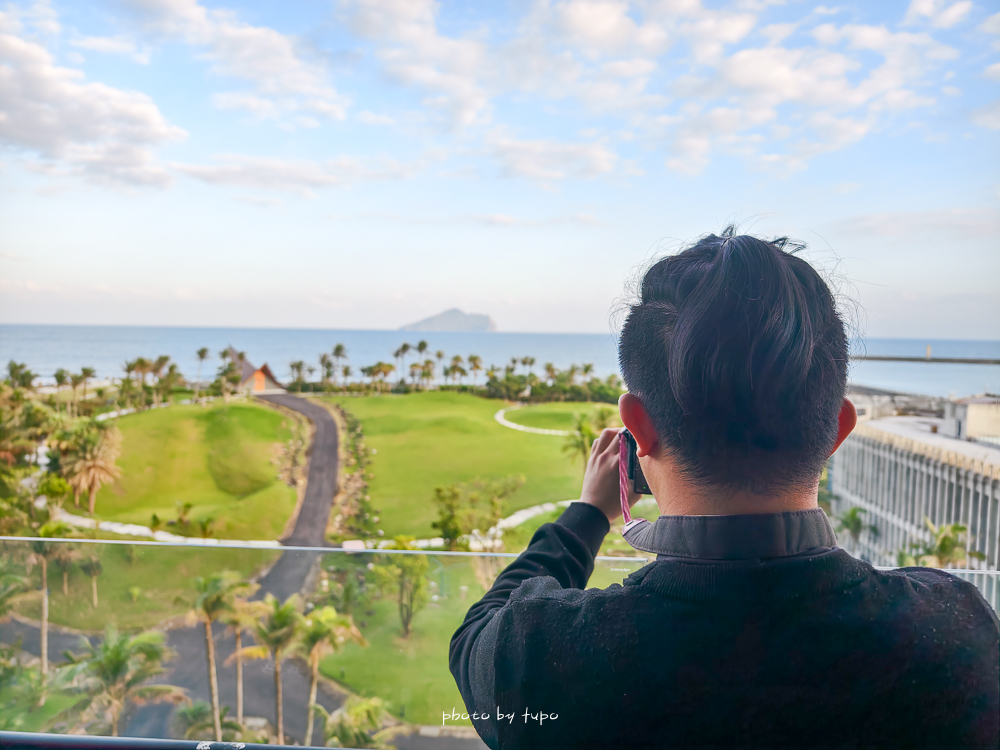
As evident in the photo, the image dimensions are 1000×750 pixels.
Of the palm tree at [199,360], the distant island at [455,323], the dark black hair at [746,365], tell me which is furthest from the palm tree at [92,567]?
the distant island at [455,323]

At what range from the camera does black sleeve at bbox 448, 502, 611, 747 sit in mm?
418

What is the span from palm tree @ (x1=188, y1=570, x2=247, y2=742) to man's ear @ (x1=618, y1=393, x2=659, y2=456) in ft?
5.88

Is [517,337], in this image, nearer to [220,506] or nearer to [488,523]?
[488,523]

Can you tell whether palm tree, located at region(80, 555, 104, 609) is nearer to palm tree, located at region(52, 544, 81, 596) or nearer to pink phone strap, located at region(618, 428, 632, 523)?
palm tree, located at region(52, 544, 81, 596)

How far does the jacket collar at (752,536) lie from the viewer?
0.37 meters

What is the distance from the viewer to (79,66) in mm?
4020

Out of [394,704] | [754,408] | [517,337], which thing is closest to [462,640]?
[754,408]

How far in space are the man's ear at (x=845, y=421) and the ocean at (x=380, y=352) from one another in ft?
10.4

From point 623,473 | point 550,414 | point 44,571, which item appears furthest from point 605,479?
point 550,414

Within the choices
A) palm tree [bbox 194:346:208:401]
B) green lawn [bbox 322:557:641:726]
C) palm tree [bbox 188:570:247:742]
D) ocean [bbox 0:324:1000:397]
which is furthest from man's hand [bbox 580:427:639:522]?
palm tree [bbox 194:346:208:401]

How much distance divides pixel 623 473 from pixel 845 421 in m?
0.19

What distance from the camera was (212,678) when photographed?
1978 mm

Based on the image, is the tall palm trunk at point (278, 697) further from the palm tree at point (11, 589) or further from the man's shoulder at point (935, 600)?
the man's shoulder at point (935, 600)

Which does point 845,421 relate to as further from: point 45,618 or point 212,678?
point 45,618
